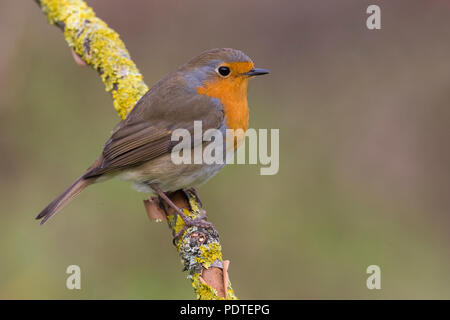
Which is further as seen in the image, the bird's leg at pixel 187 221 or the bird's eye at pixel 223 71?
the bird's eye at pixel 223 71

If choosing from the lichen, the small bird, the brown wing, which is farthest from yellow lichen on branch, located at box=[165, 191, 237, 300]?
the brown wing

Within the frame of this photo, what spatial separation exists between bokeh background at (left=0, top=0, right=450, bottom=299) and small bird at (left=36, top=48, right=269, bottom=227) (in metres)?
1.39

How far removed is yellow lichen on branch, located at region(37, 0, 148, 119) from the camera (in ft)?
12.0

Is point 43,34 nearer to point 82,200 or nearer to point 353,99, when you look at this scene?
point 82,200

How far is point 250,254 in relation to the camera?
190 inches

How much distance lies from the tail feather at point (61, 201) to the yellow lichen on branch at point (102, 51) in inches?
21.9

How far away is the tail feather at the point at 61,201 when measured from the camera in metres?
3.25

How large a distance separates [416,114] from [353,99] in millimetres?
710

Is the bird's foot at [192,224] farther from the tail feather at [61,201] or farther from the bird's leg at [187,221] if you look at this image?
the tail feather at [61,201]

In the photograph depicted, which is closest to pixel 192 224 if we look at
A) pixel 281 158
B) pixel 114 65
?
pixel 114 65

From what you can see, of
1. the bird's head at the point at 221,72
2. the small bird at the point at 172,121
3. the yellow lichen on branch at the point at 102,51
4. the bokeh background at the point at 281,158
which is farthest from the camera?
the bokeh background at the point at 281,158

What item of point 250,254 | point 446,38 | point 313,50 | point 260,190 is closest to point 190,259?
point 250,254

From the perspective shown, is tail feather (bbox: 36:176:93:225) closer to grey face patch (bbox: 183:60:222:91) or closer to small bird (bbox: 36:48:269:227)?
small bird (bbox: 36:48:269:227)

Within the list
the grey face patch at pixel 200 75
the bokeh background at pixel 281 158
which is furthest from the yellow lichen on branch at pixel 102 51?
the bokeh background at pixel 281 158
